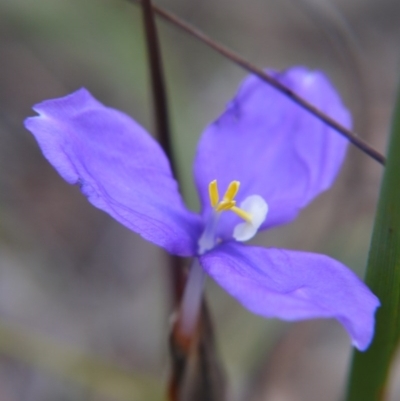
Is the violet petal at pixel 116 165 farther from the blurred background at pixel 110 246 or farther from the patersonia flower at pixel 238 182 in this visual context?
the blurred background at pixel 110 246

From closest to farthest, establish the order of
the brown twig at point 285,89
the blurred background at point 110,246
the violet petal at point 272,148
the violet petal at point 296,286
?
the violet petal at point 296,286 < the brown twig at point 285,89 < the violet petal at point 272,148 < the blurred background at point 110,246

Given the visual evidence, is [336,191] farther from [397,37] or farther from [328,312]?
[328,312]

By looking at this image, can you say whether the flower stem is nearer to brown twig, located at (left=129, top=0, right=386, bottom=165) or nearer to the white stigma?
the white stigma

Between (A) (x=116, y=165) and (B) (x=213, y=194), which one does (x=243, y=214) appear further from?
(A) (x=116, y=165)

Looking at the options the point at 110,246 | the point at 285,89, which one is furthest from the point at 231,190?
the point at 110,246

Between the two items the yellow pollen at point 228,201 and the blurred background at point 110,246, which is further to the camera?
the blurred background at point 110,246

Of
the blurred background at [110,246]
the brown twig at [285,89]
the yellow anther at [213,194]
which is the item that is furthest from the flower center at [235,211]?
the blurred background at [110,246]

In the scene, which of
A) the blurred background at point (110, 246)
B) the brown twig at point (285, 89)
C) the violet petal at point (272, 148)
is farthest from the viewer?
the blurred background at point (110, 246)

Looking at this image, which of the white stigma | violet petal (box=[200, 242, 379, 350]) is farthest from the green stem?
the white stigma
